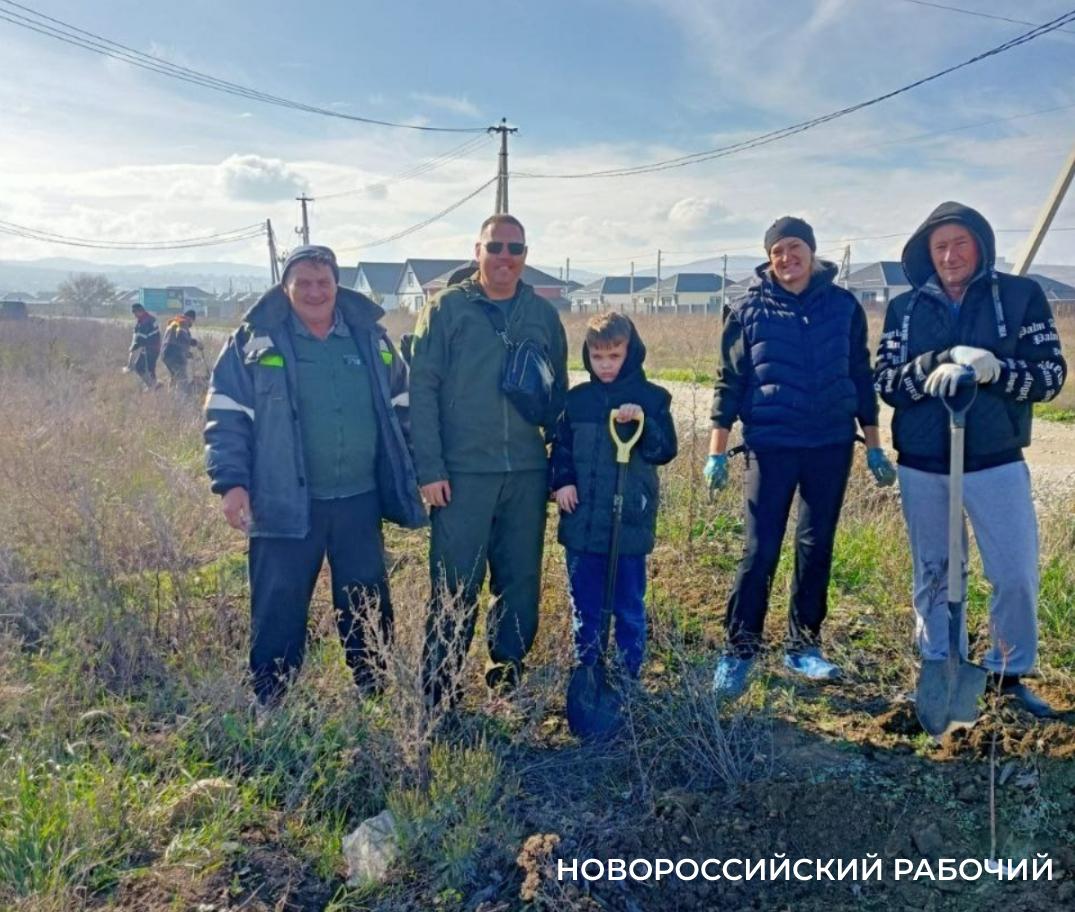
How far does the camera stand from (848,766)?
9.52ft

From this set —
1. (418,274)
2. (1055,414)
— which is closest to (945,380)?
(1055,414)

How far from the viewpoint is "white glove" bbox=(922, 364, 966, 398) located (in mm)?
2832

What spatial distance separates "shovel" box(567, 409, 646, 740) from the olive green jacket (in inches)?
16.5

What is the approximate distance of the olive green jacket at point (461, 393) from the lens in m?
3.21

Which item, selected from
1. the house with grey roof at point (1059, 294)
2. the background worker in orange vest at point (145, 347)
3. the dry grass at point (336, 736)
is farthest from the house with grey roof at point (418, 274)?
the dry grass at point (336, 736)

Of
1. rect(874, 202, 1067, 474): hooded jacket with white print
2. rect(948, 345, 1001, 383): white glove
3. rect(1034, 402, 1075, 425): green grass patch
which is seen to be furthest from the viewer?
rect(1034, 402, 1075, 425): green grass patch

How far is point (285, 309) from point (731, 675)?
2419 mm

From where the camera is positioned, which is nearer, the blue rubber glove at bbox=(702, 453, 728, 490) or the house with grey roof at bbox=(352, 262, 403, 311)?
the blue rubber glove at bbox=(702, 453, 728, 490)

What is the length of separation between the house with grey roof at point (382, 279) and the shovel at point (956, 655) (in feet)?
227

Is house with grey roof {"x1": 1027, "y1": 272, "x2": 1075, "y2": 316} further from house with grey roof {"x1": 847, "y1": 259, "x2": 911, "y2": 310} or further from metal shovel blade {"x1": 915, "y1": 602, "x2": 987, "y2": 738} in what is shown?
metal shovel blade {"x1": 915, "y1": 602, "x2": 987, "y2": 738}

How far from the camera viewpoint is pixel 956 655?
2.90 metres

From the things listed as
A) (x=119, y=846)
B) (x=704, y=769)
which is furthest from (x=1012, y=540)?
(x=119, y=846)

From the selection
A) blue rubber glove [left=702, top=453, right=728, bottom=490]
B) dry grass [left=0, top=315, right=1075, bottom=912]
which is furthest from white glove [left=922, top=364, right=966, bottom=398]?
dry grass [left=0, top=315, right=1075, bottom=912]

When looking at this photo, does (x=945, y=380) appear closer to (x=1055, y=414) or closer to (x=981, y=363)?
(x=981, y=363)
